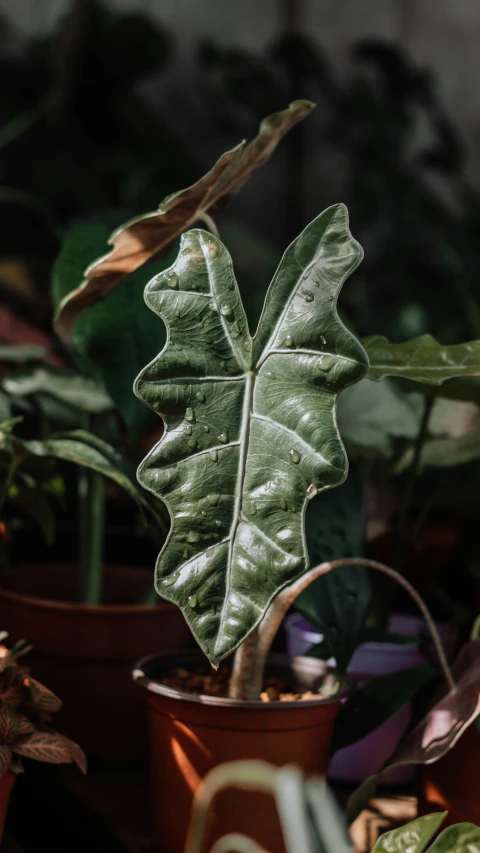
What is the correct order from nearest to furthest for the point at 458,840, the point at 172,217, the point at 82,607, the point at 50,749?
the point at 458,840 → the point at 50,749 → the point at 172,217 → the point at 82,607

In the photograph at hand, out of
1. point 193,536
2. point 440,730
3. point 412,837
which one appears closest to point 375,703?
point 440,730

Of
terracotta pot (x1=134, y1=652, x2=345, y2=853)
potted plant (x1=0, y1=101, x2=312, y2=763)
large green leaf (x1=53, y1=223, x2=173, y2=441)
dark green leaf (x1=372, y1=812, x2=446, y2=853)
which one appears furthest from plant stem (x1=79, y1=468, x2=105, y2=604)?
dark green leaf (x1=372, y1=812, x2=446, y2=853)

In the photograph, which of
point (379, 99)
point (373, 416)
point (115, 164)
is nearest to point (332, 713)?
point (373, 416)

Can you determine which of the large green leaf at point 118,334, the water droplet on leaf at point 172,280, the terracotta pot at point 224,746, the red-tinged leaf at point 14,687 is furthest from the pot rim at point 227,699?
the water droplet on leaf at point 172,280

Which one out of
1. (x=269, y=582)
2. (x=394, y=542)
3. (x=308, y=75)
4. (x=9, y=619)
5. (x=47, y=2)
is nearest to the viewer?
(x=269, y=582)

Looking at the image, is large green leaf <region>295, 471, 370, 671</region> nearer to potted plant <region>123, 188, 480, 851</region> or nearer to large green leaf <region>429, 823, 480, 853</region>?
potted plant <region>123, 188, 480, 851</region>

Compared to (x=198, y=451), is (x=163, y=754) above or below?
below

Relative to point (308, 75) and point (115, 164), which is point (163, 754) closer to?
point (115, 164)

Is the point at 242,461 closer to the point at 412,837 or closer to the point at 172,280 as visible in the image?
the point at 172,280
